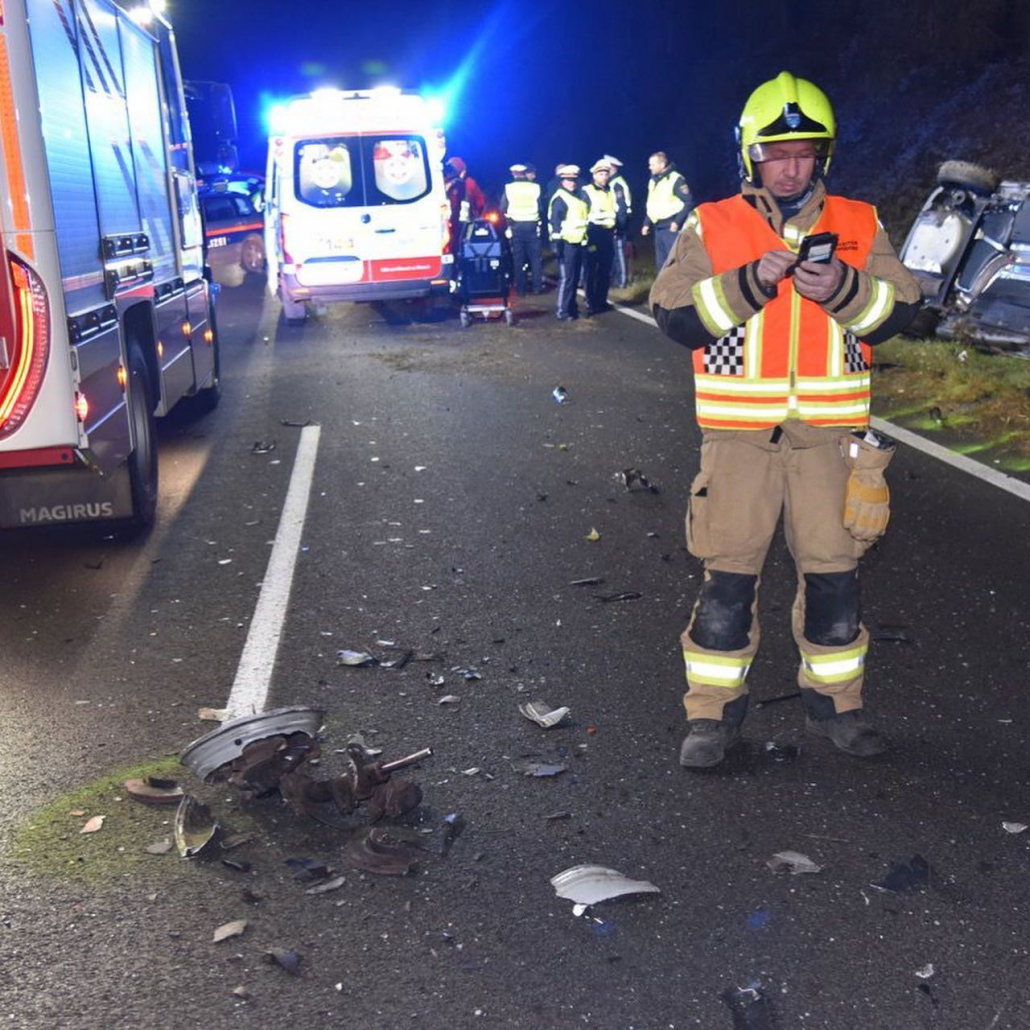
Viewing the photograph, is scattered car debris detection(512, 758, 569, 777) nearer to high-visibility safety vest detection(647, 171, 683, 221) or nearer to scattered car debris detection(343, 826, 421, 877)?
scattered car debris detection(343, 826, 421, 877)

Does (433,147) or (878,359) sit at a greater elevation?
(433,147)

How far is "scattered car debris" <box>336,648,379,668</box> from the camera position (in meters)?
5.54

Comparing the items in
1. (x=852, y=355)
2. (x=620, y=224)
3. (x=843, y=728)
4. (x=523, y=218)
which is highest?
(x=852, y=355)

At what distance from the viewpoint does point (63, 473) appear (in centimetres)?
667

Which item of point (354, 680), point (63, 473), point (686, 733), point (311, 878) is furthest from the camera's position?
point (63, 473)

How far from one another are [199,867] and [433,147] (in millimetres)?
14622

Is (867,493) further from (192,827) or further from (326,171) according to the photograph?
(326,171)

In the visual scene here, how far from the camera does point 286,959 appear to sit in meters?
3.37

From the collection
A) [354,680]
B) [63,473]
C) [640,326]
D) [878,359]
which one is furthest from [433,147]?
[354,680]

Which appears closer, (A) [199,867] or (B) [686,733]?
A: (A) [199,867]

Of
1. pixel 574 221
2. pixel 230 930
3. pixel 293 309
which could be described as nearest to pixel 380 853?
pixel 230 930

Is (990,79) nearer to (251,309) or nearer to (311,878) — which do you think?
(251,309)

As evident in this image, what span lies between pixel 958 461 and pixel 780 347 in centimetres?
503

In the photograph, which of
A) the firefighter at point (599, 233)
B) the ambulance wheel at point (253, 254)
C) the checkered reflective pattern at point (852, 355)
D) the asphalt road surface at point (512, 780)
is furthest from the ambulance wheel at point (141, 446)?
Result: the ambulance wheel at point (253, 254)
